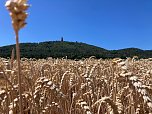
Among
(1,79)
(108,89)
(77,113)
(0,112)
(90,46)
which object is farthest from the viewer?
(90,46)

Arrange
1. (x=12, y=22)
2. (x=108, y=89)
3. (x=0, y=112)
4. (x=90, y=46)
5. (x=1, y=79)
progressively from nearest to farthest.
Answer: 1. (x=12, y=22)
2. (x=1, y=79)
3. (x=0, y=112)
4. (x=108, y=89)
5. (x=90, y=46)

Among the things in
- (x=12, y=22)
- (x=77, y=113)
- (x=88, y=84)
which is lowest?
(x=77, y=113)

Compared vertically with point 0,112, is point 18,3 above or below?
above

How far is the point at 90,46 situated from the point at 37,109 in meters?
71.5

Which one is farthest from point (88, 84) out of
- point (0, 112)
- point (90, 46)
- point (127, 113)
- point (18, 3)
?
point (90, 46)

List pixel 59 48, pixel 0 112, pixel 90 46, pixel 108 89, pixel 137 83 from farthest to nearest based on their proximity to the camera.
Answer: pixel 90 46 → pixel 59 48 → pixel 108 89 → pixel 0 112 → pixel 137 83

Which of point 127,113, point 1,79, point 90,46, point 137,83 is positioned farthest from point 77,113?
point 90,46

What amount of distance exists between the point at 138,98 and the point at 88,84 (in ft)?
2.88

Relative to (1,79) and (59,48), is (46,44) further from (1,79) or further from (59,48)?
(1,79)

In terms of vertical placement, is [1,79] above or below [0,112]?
above

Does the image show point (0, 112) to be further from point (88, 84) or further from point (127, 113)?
point (88, 84)

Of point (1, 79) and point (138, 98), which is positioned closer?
point (1, 79)

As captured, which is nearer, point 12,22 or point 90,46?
point 12,22

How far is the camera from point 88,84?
10.4ft
